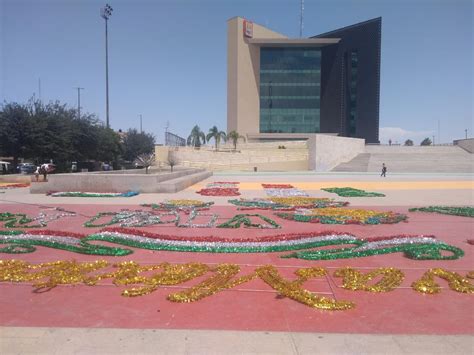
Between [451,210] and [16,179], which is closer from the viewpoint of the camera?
[451,210]

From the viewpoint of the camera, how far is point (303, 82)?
3922 inches

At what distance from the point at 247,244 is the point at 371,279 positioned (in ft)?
9.27

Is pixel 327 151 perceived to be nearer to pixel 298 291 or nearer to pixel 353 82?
pixel 353 82

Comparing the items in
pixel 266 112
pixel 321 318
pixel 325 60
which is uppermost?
pixel 325 60

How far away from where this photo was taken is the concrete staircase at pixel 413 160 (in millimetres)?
52281

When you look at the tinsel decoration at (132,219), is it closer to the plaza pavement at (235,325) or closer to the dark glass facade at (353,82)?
the plaza pavement at (235,325)

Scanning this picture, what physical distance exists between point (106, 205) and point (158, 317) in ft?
35.4

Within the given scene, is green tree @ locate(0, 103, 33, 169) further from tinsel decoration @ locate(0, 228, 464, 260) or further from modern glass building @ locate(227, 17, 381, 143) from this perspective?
modern glass building @ locate(227, 17, 381, 143)

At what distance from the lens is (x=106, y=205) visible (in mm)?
14602

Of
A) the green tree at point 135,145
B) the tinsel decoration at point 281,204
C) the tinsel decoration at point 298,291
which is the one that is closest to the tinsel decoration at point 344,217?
the tinsel decoration at point 281,204

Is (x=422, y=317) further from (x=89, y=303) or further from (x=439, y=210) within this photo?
(x=439, y=210)

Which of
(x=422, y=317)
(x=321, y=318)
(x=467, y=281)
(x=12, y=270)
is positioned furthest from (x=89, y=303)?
(x=467, y=281)

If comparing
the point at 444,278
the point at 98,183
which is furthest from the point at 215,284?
the point at 98,183

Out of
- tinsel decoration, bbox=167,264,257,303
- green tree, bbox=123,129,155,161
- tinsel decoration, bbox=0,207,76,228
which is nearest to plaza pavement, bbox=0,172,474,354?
tinsel decoration, bbox=167,264,257,303
